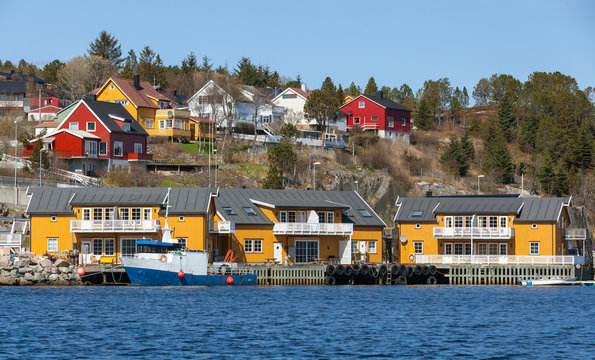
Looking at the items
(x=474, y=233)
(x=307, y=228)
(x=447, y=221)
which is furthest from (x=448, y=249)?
(x=307, y=228)

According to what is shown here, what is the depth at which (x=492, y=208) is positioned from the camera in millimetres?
75938

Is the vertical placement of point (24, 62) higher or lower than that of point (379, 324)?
higher

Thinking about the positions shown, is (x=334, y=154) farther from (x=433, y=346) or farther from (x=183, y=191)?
(x=433, y=346)

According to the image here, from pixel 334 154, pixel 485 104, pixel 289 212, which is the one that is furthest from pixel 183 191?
pixel 485 104

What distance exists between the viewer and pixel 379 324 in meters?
48.9

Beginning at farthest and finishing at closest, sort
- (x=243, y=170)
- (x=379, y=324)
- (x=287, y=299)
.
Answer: (x=243, y=170), (x=287, y=299), (x=379, y=324)

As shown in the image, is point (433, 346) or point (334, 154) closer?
point (433, 346)

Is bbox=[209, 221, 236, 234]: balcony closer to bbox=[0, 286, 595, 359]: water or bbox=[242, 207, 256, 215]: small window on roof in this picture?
bbox=[242, 207, 256, 215]: small window on roof

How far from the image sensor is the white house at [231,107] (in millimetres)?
118000

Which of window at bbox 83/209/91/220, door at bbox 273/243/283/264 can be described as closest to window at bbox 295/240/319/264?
door at bbox 273/243/283/264

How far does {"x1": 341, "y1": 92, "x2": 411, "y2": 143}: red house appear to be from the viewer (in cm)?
12862

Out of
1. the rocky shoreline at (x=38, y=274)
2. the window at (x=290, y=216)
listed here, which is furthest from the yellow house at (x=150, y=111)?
the rocky shoreline at (x=38, y=274)

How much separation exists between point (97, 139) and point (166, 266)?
3534 cm

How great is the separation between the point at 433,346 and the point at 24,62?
144717 mm
